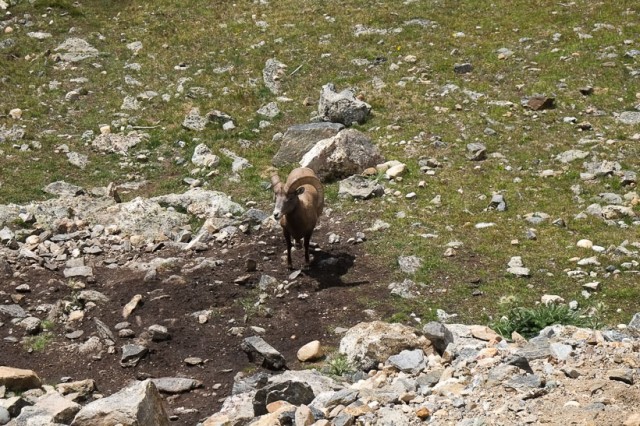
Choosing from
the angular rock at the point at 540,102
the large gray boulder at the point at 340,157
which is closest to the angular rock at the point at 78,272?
the large gray boulder at the point at 340,157

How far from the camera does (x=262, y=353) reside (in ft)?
40.1

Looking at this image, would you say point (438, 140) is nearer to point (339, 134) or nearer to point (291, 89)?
Result: point (339, 134)

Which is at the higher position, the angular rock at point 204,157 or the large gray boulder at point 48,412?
the large gray boulder at point 48,412

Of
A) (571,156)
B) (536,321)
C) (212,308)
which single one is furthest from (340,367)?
(571,156)

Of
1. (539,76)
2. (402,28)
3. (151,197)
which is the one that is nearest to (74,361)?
(151,197)

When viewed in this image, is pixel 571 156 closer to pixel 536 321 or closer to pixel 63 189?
pixel 536 321

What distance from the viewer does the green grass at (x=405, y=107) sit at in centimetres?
1575

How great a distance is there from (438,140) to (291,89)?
6356 millimetres

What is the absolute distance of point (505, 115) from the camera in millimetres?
21953

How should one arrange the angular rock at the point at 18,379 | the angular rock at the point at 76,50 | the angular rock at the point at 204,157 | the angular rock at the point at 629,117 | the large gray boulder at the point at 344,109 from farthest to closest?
the angular rock at the point at 76,50
the large gray boulder at the point at 344,109
the angular rock at the point at 204,157
the angular rock at the point at 629,117
the angular rock at the point at 18,379

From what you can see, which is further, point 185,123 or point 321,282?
point 185,123

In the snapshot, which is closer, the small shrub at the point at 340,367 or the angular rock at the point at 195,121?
the small shrub at the point at 340,367

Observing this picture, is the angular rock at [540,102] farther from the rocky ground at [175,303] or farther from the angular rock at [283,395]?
the angular rock at [283,395]

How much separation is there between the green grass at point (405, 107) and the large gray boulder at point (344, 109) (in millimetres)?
402
